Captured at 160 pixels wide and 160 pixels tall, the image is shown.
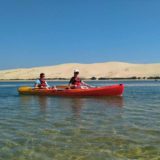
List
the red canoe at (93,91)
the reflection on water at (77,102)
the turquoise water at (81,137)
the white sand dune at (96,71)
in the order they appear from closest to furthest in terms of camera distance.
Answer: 1. the turquoise water at (81,137)
2. the reflection on water at (77,102)
3. the red canoe at (93,91)
4. the white sand dune at (96,71)

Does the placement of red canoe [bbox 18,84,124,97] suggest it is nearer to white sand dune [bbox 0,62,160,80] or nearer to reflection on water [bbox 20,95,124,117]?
reflection on water [bbox 20,95,124,117]

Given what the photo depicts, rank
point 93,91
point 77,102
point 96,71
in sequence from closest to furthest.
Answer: point 77,102 < point 93,91 < point 96,71

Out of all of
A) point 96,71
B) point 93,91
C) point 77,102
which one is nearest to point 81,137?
point 77,102

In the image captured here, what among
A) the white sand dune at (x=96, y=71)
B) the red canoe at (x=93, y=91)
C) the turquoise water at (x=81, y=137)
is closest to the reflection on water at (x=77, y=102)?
the red canoe at (x=93, y=91)

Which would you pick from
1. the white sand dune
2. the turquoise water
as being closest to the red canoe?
the turquoise water

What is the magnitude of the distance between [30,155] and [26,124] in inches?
156

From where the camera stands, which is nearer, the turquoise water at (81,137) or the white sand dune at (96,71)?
the turquoise water at (81,137)

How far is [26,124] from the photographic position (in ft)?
38.4

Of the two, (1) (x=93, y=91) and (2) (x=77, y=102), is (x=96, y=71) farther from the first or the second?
(2) (x=77, y=102)

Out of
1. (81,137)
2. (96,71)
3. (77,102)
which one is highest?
(96,71)

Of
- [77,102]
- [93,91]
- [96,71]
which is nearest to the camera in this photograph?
[77,102]

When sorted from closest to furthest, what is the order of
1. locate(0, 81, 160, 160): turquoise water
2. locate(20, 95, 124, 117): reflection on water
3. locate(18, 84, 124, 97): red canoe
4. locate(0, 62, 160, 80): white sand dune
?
1. locate(0, 81, 160, 160): turquoise water
2. locate(20, 95, 124, 117): reflection on water
3. locate(18, 84, 124, 97): red canoe
4. locate(0, 62, 160, 80): white sand dune

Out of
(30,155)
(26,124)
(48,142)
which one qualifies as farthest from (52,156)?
(26,124)

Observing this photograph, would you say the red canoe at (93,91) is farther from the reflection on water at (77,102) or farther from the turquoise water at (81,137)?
the turquoise water at (81,137)
